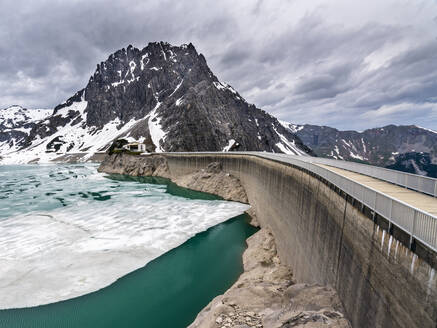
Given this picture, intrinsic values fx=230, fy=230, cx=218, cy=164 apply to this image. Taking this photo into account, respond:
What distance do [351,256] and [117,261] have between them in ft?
55.8

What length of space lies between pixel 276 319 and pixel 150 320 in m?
7.58

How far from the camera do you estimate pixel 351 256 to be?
9867 mm

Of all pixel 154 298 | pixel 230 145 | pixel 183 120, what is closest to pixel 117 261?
pixel 154 298

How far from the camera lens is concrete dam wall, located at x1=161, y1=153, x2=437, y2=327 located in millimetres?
6305

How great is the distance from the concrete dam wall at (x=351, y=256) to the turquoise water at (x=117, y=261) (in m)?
5.84

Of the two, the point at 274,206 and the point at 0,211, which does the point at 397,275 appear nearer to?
the point at 274,206

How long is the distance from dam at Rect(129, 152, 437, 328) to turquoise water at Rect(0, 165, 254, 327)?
6.48m

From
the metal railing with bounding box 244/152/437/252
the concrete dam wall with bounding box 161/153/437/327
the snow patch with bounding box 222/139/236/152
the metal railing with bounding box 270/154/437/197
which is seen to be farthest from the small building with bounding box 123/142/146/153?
the metal railing with bounding box 244/152/437/252

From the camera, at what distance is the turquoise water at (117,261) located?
13414mm

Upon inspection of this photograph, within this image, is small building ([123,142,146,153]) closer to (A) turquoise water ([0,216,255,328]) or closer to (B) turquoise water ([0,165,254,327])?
(B) turquoise water ([0,165,254,327])

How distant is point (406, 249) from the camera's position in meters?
6.79

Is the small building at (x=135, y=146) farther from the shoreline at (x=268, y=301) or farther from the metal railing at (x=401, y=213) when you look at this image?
the metal railing at (x=401, y=213)

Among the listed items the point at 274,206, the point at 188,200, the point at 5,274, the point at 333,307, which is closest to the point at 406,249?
the point at 333,307

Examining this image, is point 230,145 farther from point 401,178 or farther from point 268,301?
point 268,301
